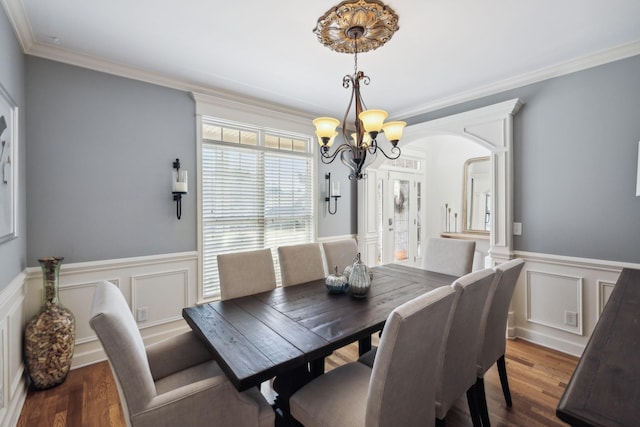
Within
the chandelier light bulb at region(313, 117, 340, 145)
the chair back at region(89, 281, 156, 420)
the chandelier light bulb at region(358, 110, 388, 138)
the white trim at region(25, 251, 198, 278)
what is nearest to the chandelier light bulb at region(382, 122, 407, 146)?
the chandelier light bulb at region(358, 110, 388, 138)

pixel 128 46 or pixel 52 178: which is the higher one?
pixel 128 46

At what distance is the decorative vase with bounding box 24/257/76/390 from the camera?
215 centimetres

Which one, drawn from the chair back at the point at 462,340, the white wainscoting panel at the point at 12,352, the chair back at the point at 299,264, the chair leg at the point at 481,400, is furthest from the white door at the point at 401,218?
the white wainscoting panel at the point at 12,352

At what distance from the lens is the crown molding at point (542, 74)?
2397 mm

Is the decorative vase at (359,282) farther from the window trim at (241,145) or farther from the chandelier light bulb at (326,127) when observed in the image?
the window trim at (241,145)

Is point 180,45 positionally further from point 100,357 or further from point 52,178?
point 100,357

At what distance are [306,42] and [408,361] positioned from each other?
88.9 inches

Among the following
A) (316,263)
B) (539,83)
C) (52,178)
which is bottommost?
(316,263)

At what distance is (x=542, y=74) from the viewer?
9.16 ft

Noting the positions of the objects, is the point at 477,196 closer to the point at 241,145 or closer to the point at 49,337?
the point at 241,145

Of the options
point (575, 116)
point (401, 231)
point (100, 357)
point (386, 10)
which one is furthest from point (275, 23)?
point (401, 231)

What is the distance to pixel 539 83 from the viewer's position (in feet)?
9.32

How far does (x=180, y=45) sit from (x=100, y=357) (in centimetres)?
275

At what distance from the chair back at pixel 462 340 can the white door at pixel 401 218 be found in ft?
12.0
